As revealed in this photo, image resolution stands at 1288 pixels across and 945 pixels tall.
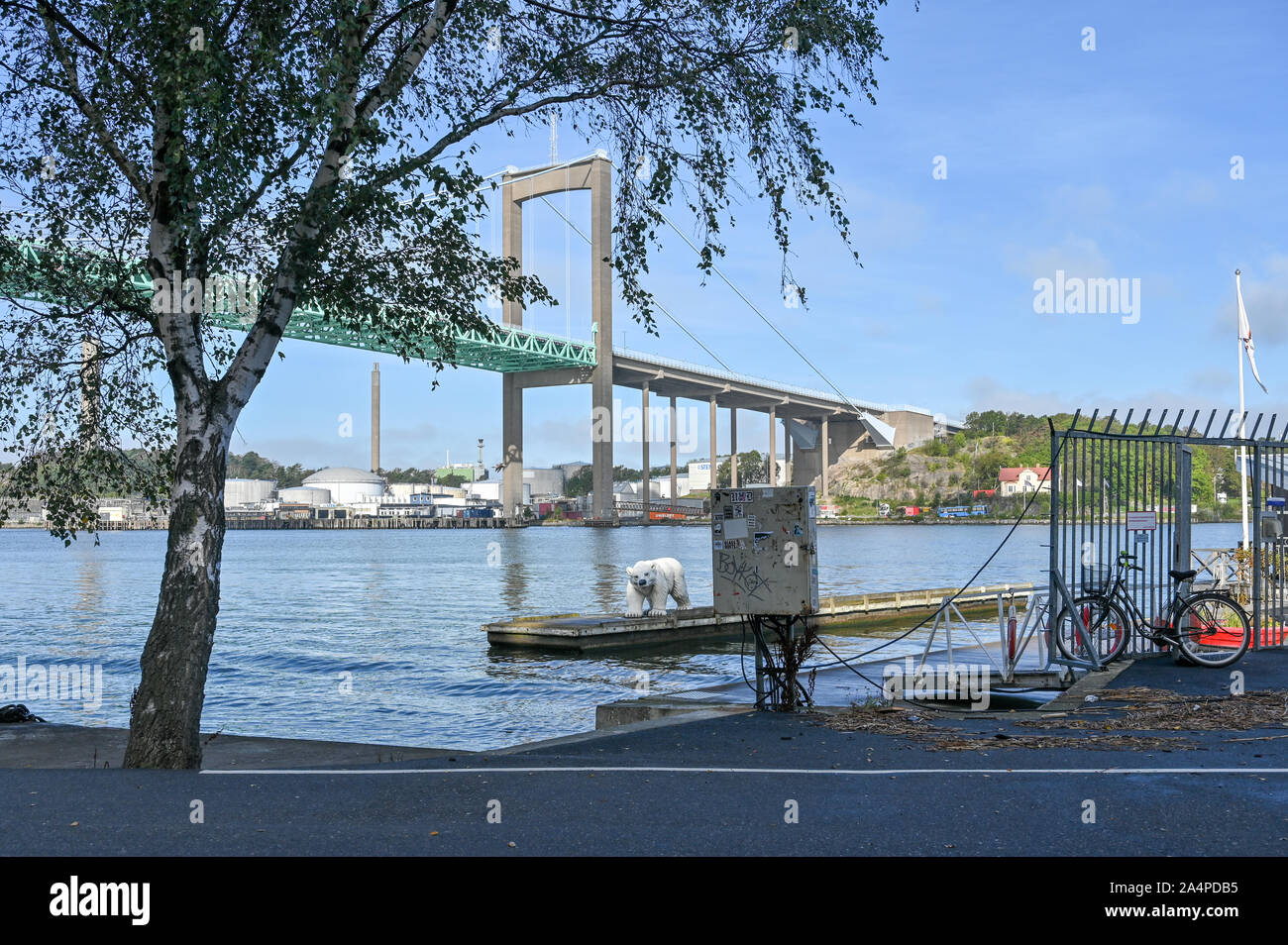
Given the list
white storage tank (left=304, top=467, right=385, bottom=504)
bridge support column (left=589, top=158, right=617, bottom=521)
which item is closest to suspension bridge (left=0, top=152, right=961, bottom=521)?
bridge support column (left=589, top=158, right=617, bottom=521)

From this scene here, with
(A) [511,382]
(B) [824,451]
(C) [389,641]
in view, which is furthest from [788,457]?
(C) [389,641]

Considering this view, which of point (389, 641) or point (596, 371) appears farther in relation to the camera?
point (596, 371)

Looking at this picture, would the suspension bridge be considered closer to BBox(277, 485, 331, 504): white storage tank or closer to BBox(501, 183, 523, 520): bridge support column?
BBox(501, 183, 523, 520): bridge support column

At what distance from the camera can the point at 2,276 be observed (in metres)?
8.39

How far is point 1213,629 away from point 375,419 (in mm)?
A: 137296

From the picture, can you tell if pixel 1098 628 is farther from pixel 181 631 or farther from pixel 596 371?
pixel 596 371

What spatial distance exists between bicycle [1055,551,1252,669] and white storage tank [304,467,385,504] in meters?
146

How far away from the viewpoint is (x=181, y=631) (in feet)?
24.1

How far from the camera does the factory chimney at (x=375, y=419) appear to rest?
13262 cm

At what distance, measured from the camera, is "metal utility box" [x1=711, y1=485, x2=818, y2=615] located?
770cm

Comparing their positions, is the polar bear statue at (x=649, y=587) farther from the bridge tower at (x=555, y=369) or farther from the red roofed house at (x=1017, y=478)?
the red roofed house at (x=1017, y=478)

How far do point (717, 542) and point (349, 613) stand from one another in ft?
87.5
